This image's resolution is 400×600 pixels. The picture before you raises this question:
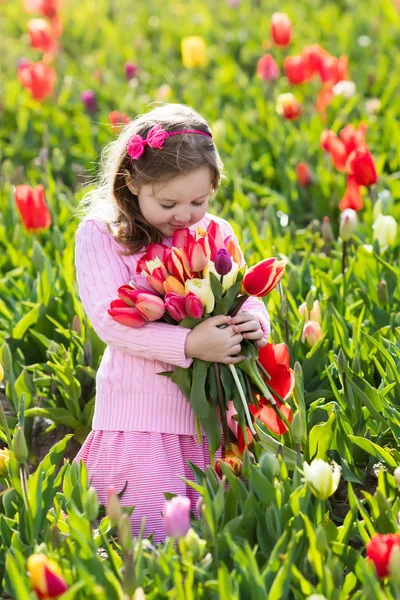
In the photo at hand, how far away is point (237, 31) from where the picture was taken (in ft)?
21.5

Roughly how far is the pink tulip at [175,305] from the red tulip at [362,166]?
131 centimetres

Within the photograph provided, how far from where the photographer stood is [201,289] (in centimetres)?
220

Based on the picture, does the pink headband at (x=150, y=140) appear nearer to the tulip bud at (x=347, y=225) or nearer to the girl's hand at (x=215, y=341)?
the girl's hand at (x=215, y=341)

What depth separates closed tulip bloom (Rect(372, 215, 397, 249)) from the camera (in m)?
3.23

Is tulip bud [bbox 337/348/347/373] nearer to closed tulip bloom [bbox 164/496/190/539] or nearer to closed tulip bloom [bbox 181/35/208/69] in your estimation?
closed tulip bloom [bbox 164/496/190/539]

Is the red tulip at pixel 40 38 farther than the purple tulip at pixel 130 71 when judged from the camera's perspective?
Yes

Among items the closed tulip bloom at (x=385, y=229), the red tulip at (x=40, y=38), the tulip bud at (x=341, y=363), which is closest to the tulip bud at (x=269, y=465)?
the tulip bud at (x=341, y=363)

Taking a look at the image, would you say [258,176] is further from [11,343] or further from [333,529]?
[333,529]

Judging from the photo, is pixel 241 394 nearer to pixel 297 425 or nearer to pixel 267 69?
pixel 297 425

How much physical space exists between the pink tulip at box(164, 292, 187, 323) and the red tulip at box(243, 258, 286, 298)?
0.14m

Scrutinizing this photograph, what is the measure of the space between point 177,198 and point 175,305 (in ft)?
0.88

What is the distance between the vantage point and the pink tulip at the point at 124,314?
2.25 meters

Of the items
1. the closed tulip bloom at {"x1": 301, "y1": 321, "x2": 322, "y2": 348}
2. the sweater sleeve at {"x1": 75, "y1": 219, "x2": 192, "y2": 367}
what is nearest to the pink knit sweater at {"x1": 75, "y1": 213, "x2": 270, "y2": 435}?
the sweater sleeve at {"x1": 75, "y1": 219, "x2": 192, "y2": 367}

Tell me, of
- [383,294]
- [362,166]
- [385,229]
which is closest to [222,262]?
[383,294]
